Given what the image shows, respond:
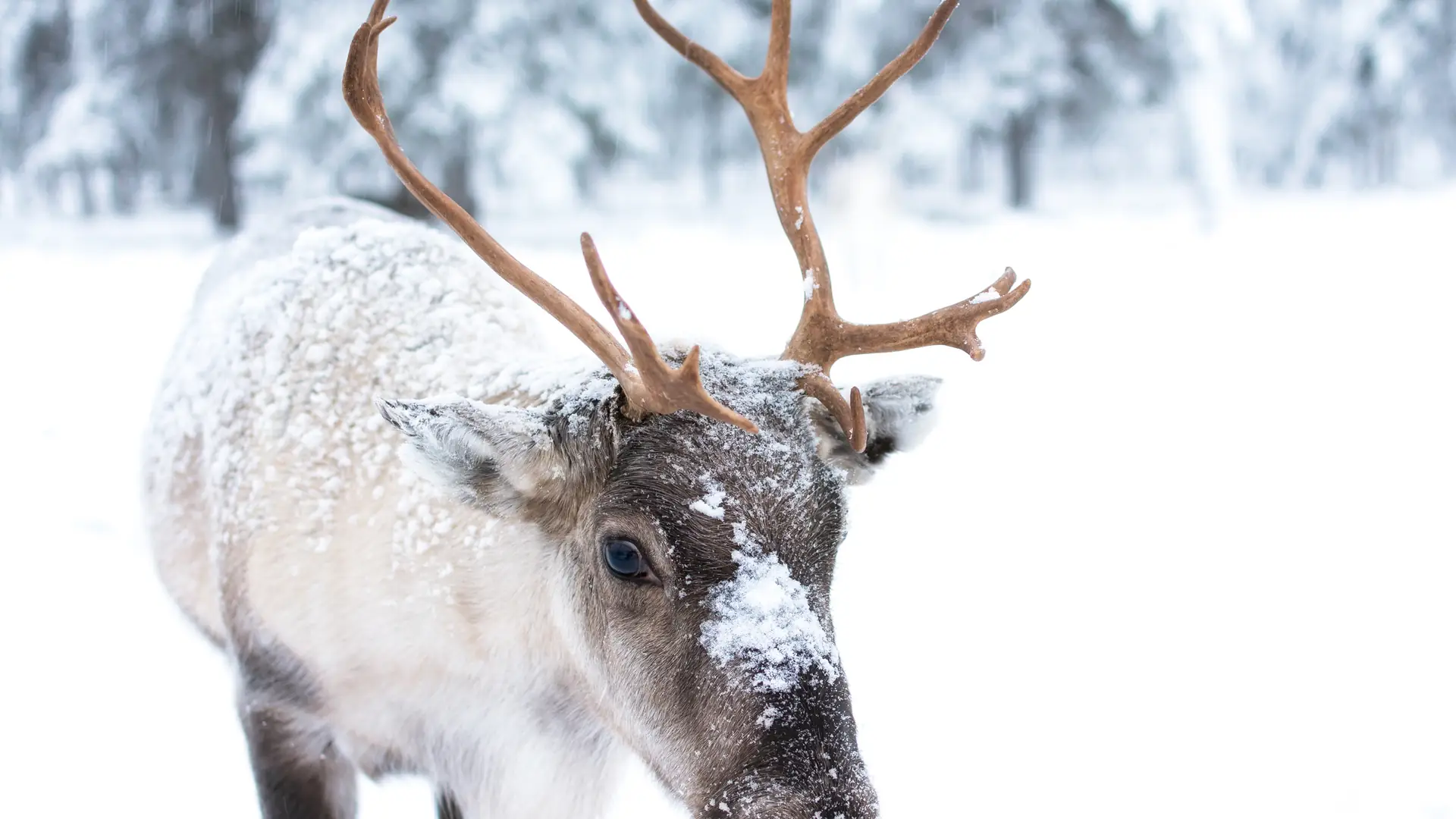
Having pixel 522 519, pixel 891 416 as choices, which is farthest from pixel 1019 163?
pixel 522 519

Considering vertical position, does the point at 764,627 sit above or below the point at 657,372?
below

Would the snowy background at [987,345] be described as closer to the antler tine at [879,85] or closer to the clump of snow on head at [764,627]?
the clump of snow on head at [764,627]

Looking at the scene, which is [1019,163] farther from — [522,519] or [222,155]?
[522,519]

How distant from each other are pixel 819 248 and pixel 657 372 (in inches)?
23.3

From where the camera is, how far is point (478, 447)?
2.24 metres

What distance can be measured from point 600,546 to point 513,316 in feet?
4.44

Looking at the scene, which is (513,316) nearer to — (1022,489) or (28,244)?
(1022,489)

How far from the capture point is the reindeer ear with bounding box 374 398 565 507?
2.15 metres

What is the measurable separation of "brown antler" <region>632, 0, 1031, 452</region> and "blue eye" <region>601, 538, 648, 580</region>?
52cm

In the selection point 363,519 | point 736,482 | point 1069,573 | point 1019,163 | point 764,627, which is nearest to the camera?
point 764,627

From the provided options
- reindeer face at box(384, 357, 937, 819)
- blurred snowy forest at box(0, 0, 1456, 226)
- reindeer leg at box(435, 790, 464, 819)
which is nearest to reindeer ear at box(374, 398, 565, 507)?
reindeer face at box(384, 357, 937, 819)

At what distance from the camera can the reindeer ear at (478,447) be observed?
2.15 metres

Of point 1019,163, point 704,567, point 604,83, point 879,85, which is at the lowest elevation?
point 704,567

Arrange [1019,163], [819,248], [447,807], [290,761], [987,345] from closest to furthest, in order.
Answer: [819,248]
[290,761]
[447,807]
[987,345]
[1019,163]
